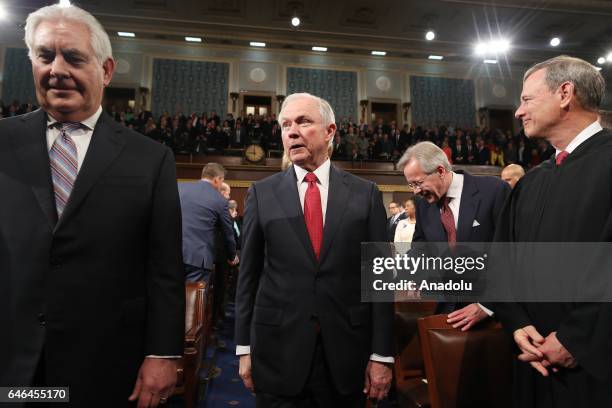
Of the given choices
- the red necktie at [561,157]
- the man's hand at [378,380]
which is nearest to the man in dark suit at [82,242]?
the man's hand at [378,380]

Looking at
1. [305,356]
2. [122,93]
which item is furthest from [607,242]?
[122,93]

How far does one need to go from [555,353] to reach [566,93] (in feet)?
2.73

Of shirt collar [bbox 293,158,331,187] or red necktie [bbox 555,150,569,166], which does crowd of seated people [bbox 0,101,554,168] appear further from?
red necktie [bbox 555,150,569,166]

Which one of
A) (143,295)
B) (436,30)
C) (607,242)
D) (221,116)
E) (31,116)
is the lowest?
(143,295)

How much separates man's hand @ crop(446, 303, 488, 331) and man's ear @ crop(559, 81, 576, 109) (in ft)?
2.52

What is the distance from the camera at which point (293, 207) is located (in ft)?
4.46

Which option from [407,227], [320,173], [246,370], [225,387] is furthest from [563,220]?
[407,227]

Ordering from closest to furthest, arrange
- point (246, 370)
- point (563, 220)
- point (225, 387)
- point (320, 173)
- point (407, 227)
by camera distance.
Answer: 1. point (563, 220)
2. point (246, 370)
3. point (320, 173)
4. point (225, 387)
5. point (407, 227)

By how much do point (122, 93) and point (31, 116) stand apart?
43.0 ft

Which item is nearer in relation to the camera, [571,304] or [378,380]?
[571,304]

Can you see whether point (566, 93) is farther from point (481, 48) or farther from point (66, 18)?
point (481, 48)

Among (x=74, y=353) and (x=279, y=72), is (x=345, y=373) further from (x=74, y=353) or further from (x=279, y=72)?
(x=279, y=72)

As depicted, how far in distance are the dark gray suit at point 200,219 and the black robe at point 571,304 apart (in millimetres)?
2518

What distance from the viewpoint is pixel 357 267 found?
1340 millimetres
